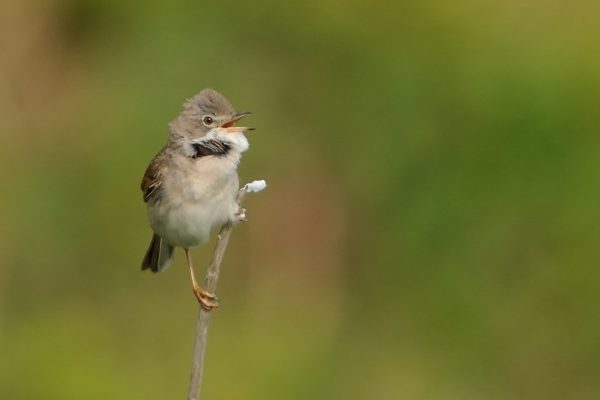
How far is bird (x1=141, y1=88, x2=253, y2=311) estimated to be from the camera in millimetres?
5746

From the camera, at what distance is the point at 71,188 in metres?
8.65

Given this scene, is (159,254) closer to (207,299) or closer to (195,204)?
(195,204)

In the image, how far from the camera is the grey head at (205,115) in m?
5.77

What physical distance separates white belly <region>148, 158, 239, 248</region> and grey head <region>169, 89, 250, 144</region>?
144 mm

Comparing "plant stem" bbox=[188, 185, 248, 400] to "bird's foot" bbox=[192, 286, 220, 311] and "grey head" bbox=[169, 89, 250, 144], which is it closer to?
"bird's foot" bbox=[192, 286, 220, 311]

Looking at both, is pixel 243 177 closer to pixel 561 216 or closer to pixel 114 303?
pixel 114 303

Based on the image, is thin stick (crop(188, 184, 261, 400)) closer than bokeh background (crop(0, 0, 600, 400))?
Yes

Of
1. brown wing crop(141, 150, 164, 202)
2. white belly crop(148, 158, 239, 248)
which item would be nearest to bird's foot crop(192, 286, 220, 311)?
white belly crop(148, 158, 239, 248)

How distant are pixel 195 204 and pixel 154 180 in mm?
275

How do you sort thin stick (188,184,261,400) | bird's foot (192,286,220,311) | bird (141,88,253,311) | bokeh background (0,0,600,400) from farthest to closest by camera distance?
bokeh background (0,0,600,400)
bird (141,88,253,311)
bird's foot (192,286,220,311)
thin stick (188,184,261,400)

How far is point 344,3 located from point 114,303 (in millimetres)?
2424

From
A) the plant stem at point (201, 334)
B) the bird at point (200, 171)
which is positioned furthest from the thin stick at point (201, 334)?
the bird at point (200, 171)

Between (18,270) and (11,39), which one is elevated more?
(11,39)

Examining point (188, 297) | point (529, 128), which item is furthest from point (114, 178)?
point (529, 128)
